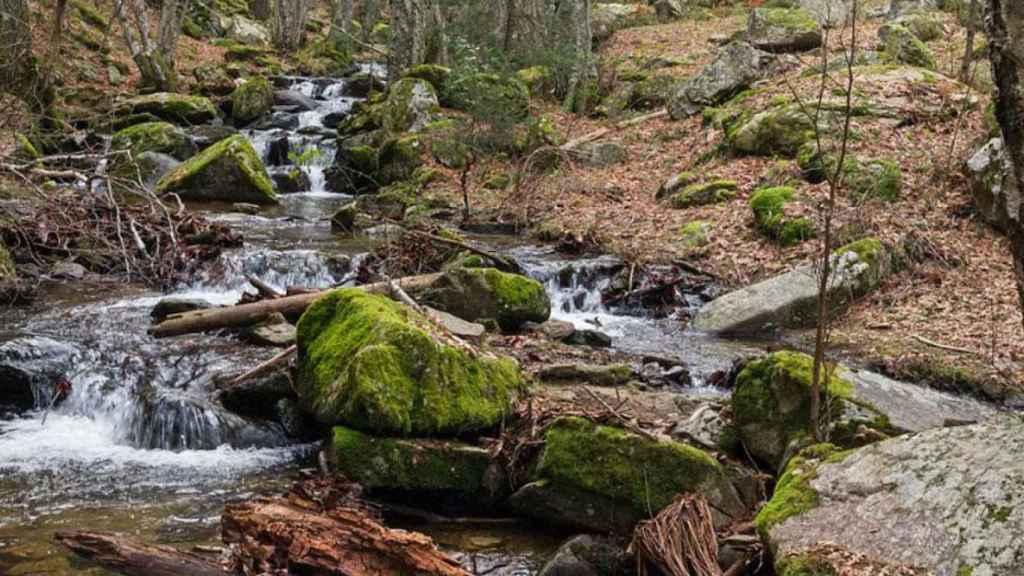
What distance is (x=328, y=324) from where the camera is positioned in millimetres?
6203

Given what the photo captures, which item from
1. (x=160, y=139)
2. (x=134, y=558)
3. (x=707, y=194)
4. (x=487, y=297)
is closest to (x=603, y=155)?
(x=707, y=194)

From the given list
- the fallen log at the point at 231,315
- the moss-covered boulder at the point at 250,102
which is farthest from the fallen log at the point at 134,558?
the moss-covered boulder at the point at 250,102

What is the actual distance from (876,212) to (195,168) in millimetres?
11146

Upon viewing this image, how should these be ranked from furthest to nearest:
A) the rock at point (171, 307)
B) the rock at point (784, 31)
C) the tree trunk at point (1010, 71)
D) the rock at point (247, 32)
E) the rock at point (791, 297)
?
the rock at point (247, 32) < the rock at point (784, 31) < the rock at point (791, 297) < the rock at point (171, 307) < the tree trunk at point (1010, 71)

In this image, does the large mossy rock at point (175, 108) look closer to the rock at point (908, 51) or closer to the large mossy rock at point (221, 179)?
the large mossy rock at point (221, 179)

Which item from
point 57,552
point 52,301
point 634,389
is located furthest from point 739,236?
point 57,552

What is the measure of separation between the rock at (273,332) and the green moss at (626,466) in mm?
3707

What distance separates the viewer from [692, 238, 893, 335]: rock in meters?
9.50

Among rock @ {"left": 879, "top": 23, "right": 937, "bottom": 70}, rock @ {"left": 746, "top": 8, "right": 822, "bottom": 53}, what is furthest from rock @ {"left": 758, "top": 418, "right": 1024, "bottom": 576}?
rock @ {"left": 746, "top": 8, "right": 822, "bottom": 53}

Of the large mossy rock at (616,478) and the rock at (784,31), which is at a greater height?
the rock at (784,31)

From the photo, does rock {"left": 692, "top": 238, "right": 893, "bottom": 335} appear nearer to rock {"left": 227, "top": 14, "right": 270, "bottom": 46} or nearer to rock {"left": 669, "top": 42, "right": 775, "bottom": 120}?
rock {"left": 669, "top": 42, "right": 775, "bottom": 120}

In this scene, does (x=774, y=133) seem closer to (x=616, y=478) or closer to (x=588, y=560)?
(x=616, y=478)

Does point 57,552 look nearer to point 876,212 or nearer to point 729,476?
point 729,476

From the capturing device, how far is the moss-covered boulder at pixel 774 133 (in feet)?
46.8
